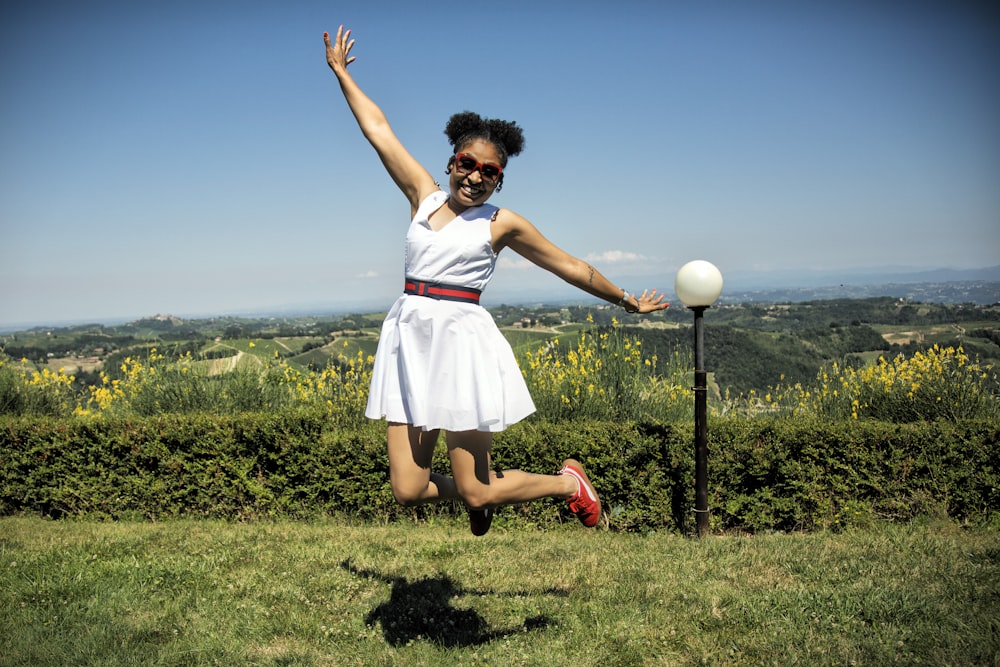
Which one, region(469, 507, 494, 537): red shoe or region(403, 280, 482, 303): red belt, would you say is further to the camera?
region(469, 507, 494, 537): red shoe

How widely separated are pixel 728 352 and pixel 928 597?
46.9ft

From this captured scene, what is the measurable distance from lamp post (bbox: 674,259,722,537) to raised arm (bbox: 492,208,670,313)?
6.58ft

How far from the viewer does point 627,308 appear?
3625 millimetres

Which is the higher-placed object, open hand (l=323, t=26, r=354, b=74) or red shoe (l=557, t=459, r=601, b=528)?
open hand (l=323, t=26, r=354, b=74)

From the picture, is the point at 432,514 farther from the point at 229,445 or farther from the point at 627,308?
the point at 627,308

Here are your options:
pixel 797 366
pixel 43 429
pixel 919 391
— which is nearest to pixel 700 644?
pixel 919 391

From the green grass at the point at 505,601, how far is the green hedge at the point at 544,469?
46 cm

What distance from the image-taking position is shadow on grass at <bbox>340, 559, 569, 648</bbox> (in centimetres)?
351

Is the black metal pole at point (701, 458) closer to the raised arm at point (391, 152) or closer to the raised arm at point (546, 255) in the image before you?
the raised arm at point (546, 255)

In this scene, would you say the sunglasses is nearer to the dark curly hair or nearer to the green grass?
the dark curly hair

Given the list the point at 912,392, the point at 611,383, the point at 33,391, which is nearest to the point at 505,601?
the point at 611,383

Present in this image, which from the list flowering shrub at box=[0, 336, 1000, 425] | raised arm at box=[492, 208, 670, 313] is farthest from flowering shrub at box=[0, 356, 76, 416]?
raised arm at box=[492, 208, 670, 313]

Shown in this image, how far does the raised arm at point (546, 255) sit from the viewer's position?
3227 mm

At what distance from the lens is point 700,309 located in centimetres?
545
